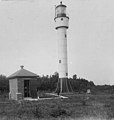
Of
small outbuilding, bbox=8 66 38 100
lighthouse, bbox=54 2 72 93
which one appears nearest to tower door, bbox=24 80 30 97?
small outbuilding, bbox=8 66 38 100

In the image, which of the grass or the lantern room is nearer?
the grass

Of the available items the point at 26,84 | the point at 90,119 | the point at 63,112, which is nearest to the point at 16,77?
the point at 26,84

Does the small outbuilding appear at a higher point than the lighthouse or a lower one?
lower

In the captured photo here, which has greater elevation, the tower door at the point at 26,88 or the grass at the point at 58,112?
the tower door at the point at 26,88

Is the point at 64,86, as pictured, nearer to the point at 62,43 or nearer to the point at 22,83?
the point at 62,43

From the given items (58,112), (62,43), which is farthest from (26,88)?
(62,43)

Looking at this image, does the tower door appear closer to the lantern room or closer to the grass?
the grass

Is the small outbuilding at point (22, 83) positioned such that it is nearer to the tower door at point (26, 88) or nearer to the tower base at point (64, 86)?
the tower door at point (26, 88)

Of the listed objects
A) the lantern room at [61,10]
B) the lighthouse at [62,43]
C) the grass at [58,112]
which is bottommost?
the grass at [58,112]

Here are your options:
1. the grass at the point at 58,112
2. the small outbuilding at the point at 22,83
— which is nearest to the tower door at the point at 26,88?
the small outbuilding at the point at 22,83

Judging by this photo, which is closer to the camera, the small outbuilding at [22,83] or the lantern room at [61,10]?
the small outbuilding at [22,83]

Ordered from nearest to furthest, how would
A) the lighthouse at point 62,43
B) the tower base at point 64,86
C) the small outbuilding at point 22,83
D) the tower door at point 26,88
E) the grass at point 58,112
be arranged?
the grass at point 58,112 → the small outbuilding at point 22,83 → the tower door at point 26,88 → the tower base at point 64,86 → the lighthouse at point 62,43

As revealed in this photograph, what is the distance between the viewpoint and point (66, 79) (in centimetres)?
3088

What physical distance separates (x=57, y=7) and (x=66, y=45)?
5.99 meters
